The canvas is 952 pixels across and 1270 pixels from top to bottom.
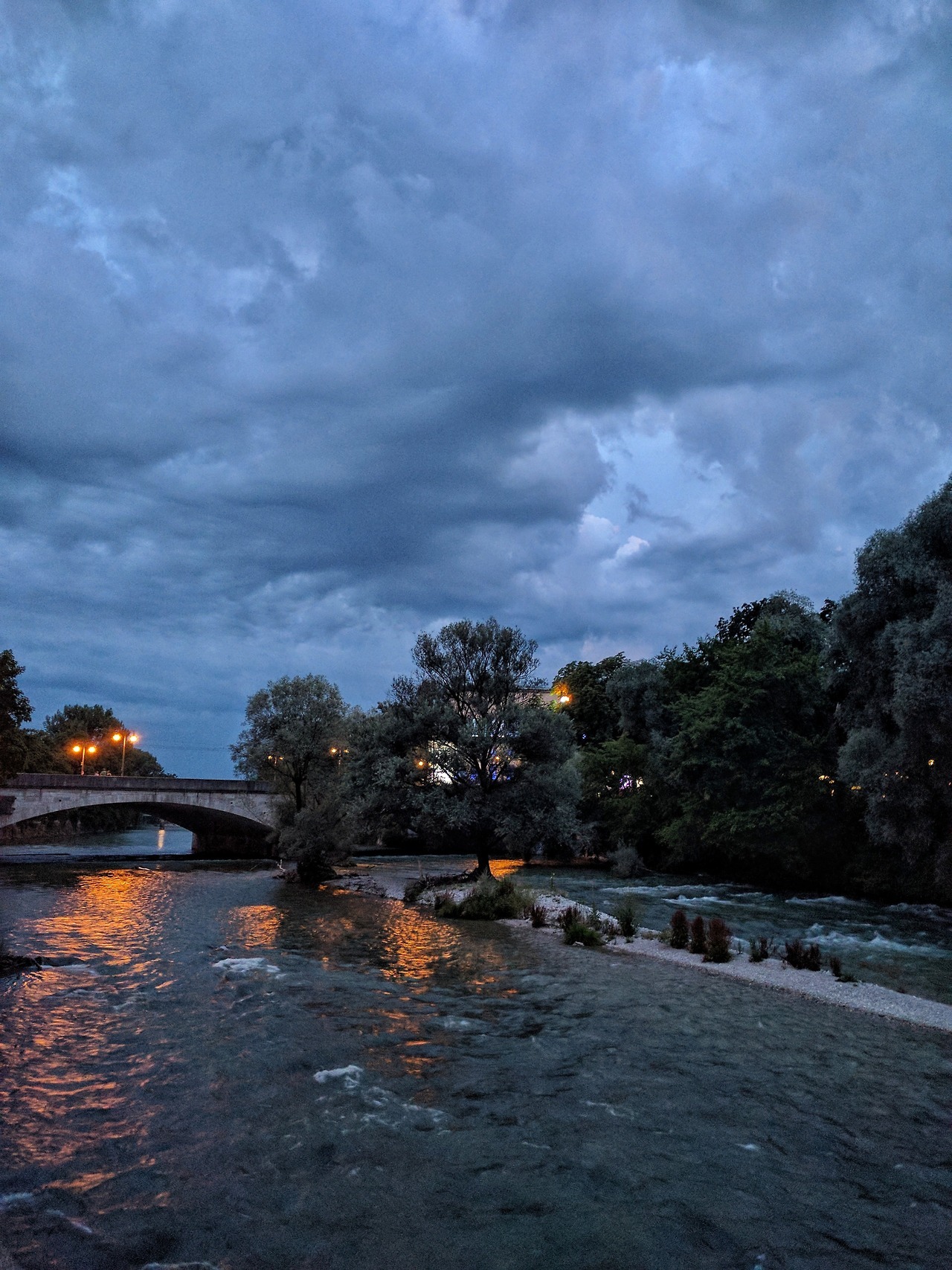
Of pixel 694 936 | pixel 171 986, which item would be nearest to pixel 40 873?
pixel 171 986

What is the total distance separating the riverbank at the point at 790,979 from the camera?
A: 17.0 meters

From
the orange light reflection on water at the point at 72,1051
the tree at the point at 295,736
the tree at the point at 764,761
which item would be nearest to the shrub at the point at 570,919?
the orange light reflection on water at the point at 72,1051

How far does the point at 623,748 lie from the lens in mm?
63531

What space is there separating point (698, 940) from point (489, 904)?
426 inches

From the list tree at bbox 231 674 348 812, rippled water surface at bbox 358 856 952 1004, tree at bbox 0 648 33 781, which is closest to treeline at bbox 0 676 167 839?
tree at bbox 0 648 33 781

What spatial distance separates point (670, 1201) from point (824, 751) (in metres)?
41.7

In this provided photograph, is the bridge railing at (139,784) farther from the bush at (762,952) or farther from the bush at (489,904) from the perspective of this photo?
the bush at (762,952)

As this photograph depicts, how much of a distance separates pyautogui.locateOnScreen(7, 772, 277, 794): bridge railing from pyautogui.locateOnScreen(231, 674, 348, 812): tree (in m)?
1.91

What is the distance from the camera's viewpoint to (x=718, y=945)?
2248cm

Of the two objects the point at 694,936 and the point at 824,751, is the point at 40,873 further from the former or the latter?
the point at 824,751

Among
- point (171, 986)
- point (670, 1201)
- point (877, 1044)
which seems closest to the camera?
point (670, 1201)

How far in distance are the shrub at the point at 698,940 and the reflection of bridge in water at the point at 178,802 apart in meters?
47.1

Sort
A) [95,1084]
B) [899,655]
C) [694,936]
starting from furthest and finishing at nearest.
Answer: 1. [899,655]
2. [694,936]
3. [95,1084]

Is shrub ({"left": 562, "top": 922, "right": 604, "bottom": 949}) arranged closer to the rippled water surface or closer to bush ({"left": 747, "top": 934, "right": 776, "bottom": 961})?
bush ({"left": 747, "top": 934, "right": 776, "bottom": 961})
